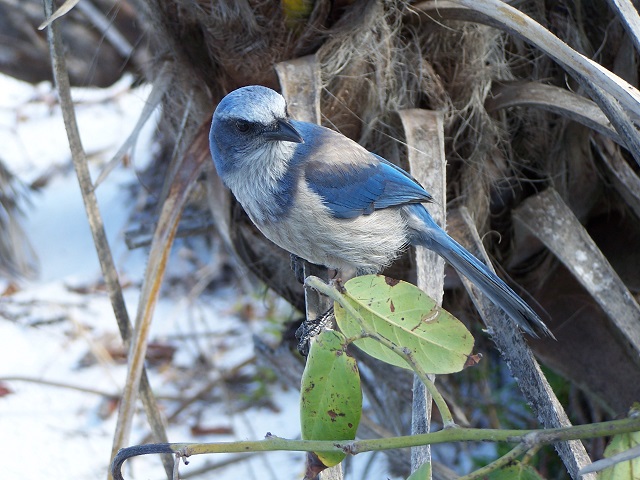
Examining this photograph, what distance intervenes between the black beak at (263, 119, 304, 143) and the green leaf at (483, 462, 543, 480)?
97 cm

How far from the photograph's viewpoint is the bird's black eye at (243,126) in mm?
1829

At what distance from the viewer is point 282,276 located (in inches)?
88.9

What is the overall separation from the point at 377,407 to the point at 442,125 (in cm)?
97

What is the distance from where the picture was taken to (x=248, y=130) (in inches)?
73.4

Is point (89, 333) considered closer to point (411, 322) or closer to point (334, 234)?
point (334, 234)

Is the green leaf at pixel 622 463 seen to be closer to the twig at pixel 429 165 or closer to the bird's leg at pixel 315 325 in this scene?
the twig at pixel 429 165

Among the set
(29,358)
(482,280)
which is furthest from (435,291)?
(29,358)

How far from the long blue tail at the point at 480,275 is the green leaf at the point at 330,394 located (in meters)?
0.70

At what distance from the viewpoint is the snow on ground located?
255cm

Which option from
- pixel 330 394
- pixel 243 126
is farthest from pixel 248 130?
pixel 330 394

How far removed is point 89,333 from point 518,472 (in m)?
2.38

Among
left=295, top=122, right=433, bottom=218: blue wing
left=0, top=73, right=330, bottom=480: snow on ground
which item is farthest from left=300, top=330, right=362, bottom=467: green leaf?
left=0, top=73, right=330, bottom=480: snow on ground

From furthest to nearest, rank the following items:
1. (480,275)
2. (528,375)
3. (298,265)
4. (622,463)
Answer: (298,265) < (480,275) < (528,375) < (622,463)

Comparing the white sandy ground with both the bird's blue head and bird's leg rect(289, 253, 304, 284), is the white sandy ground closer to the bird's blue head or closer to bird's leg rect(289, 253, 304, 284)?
the bird's blue head
